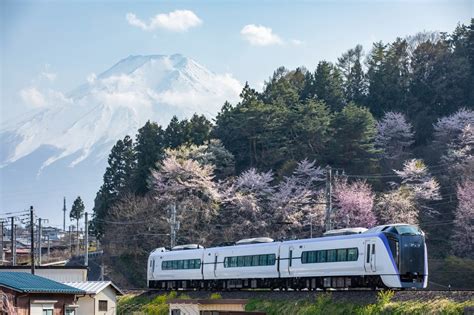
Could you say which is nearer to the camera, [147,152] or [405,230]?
[405,230]

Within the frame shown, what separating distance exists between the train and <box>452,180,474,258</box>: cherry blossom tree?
62.2 ft

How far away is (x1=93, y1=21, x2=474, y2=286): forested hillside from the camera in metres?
59.5

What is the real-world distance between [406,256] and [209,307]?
9479 mm

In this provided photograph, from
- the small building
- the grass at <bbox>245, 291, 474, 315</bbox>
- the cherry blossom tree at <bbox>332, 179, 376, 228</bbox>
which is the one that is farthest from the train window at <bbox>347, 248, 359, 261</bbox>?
the cherry blossom tree at <bbox>332, 179, 376, 228</bbox>

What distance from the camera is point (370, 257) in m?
30.5

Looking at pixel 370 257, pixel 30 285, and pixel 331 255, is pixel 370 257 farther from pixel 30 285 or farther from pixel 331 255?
pixel 30 285

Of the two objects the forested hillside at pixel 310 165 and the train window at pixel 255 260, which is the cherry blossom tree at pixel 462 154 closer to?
the forested hillside at pixel 310 165

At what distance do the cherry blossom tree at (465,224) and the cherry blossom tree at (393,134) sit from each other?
1312 cm

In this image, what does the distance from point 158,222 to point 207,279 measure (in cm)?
1828

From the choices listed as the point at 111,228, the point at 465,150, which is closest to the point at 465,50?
the point at 465,150

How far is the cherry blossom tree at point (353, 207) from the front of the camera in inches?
2281

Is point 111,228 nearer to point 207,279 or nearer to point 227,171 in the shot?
point 227,171

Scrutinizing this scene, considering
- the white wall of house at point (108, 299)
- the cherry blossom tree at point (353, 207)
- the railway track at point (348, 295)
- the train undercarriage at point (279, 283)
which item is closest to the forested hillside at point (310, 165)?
the cherry blossom tree at point (353, 207)

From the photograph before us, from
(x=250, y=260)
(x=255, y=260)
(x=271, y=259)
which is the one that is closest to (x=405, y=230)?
(x=271, y=259)
